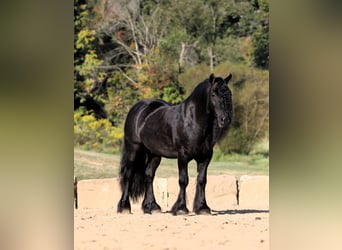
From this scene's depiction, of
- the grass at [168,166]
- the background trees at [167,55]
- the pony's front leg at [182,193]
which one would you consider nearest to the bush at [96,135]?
the background trees at [167,55]

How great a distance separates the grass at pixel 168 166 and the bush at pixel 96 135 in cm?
20

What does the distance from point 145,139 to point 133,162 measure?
0.29m

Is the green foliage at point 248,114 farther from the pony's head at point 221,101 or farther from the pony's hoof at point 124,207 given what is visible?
the pony's head at point 221,101

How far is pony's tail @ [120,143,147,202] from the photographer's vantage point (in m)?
7.62

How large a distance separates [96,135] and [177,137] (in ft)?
17.3

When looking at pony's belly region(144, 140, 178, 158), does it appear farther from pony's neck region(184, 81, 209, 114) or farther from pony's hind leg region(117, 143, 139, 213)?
pony's neck region(184, 81, 209, 114)

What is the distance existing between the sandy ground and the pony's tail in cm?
28

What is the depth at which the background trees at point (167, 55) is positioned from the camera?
13.0 meters

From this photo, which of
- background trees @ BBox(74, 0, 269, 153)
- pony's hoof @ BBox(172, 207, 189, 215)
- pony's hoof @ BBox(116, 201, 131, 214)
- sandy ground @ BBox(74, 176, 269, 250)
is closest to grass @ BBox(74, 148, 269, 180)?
background trees @ BBox(74, 0, 269, 153)

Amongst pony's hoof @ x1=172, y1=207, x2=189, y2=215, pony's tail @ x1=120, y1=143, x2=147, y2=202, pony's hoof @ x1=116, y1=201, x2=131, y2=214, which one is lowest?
pony's hoof @ x1=116, y1=201, x2=131, y2=214

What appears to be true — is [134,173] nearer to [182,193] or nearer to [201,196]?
[182,193]
